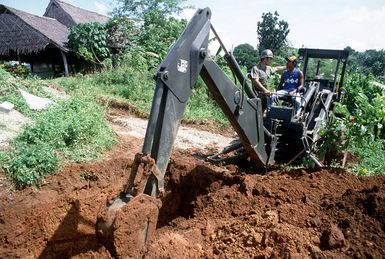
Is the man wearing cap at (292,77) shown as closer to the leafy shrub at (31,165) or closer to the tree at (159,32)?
the leafy shrub at (31,165)

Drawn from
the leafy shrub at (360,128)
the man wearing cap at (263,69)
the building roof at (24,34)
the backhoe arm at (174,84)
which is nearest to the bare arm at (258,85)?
the man wearing cap at (263,69)

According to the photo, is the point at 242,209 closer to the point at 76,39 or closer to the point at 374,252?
the point at 374,252

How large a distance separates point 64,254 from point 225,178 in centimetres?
225

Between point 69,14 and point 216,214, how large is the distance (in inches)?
909

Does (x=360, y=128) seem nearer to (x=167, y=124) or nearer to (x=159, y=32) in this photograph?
(x=167, y=124)

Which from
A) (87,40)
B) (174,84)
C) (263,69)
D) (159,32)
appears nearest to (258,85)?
(263,69)

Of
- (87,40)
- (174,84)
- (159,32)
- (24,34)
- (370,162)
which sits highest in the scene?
(159,32)

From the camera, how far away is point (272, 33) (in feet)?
108

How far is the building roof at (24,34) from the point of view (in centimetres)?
1773

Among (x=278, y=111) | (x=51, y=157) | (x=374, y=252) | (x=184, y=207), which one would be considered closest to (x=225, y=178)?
(x=184, y=207)

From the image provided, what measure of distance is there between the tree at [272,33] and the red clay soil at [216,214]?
29413 mm

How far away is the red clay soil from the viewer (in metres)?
3.13

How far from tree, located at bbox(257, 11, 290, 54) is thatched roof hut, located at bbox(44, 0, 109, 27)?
1626 cm

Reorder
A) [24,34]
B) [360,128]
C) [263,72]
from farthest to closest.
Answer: [24,34], [263,72], [360,128]
